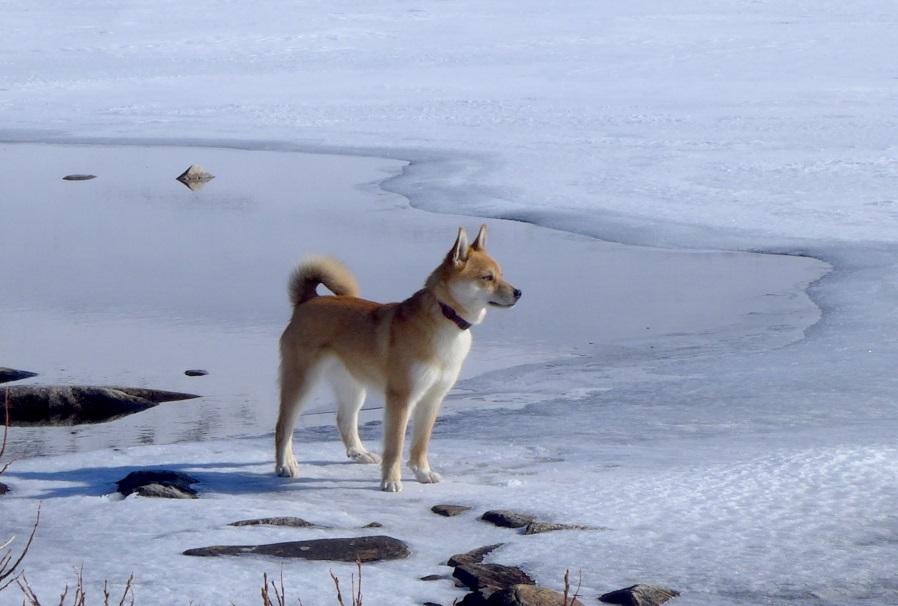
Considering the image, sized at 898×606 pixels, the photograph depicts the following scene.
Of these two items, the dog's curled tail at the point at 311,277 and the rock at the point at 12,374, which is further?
the rock at the point at 12,374

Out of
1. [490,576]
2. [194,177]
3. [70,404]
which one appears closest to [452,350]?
[490,576]

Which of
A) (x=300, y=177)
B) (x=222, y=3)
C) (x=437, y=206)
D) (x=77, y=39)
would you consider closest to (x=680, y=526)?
(x=437, y=206)

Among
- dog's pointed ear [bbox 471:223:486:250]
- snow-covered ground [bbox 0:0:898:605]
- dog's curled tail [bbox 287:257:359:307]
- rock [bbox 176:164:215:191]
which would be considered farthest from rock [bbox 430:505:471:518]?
rock [bbox 176:164:215:191]

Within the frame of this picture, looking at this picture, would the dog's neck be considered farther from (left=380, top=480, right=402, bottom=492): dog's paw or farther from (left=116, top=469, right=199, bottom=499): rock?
(left=116, top=469, right=199, bottom=499): rock

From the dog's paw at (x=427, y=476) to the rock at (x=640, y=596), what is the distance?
1.64 metres

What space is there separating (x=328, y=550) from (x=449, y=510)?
2.39 feet

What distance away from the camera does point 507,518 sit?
4816 millimetres

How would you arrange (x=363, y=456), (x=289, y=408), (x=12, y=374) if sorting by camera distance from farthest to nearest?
(x=12, y=374) → (x=363, y=456) → (x=289, y=408)

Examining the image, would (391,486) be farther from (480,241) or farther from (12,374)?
(12,374)

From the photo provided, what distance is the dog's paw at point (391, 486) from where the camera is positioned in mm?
5441

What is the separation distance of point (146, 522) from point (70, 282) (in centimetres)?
601

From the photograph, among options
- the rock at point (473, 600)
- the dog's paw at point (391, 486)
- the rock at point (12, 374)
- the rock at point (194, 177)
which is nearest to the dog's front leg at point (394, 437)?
the dog's paw at point (391, 486)

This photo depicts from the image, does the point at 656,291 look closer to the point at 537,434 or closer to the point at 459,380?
the point at 459,380

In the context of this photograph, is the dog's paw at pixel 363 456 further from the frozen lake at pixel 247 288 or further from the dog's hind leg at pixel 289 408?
the frozen lake at pixel 247 288
